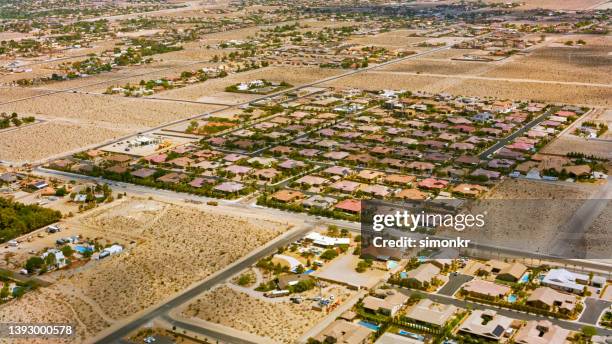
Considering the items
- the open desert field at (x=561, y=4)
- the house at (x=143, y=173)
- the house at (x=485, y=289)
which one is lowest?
the house at (x=485, y=289)

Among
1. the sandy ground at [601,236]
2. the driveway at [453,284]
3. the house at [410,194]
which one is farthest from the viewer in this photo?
the house at [410,194]

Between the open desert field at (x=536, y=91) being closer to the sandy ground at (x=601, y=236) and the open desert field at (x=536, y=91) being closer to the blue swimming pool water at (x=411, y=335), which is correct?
the sandy ground at (x=601, y=236)

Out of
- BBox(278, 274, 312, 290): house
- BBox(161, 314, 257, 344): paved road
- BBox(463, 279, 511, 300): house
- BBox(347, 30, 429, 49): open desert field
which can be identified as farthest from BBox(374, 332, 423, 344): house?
BBox(347, 30, 429, 49): open desert field

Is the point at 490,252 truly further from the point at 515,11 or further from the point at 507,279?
the point at 515,11

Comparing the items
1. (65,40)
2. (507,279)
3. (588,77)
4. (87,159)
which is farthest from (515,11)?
(507,279)

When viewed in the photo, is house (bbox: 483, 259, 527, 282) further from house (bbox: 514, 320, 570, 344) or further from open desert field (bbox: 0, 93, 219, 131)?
open desert field (bbox: 0, 93, 219, 131)
